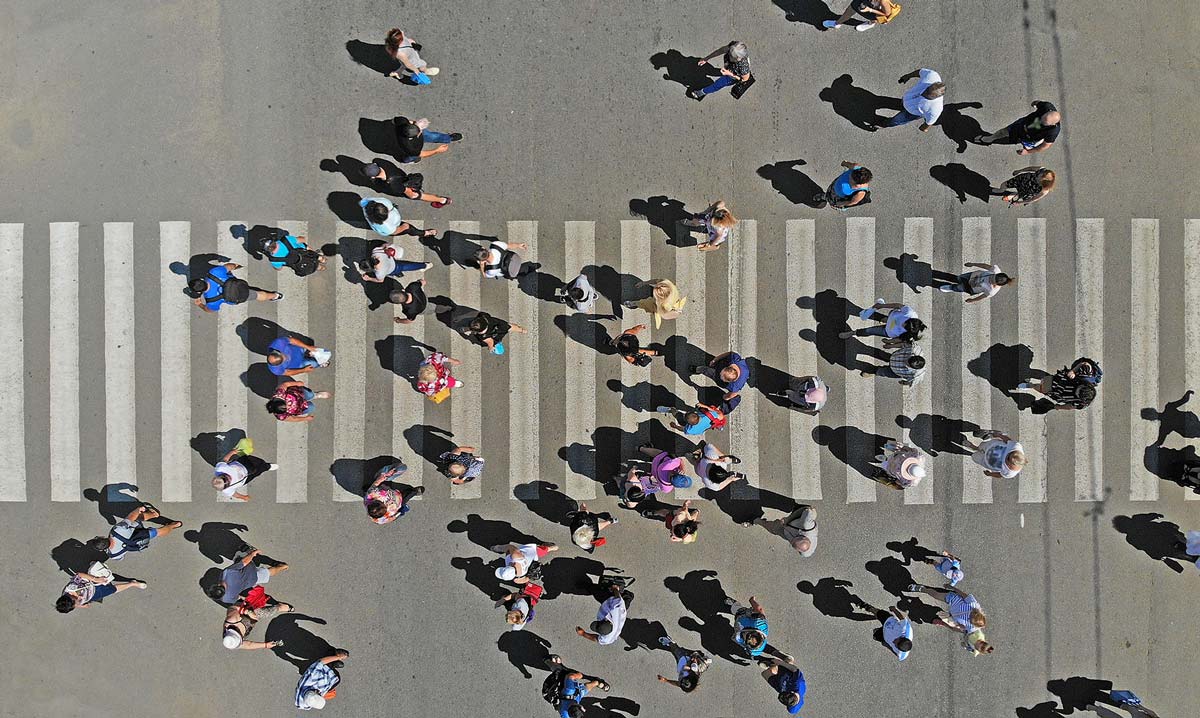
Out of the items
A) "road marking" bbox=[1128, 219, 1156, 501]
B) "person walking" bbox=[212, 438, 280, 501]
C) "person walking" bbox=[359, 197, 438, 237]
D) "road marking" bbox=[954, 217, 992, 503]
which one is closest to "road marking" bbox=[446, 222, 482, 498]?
"person walking" bbox=[359, 197, 438, 237]

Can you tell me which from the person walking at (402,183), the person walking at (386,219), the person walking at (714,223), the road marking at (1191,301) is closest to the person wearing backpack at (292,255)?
the person walking at (386,219)

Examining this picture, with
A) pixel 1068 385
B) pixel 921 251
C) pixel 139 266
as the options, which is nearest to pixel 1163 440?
pixel 1068 385

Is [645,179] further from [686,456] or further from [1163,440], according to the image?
[1163,440]

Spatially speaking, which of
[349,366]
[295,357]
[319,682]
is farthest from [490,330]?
[319,682]

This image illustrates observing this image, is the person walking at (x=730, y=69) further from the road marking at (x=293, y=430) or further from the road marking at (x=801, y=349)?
the road marking at (x=293, y=430)

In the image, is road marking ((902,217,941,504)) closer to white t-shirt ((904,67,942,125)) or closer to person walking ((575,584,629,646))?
white t-shirt ((904,67,942,125))

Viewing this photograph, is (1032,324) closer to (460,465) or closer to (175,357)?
(460,465)
